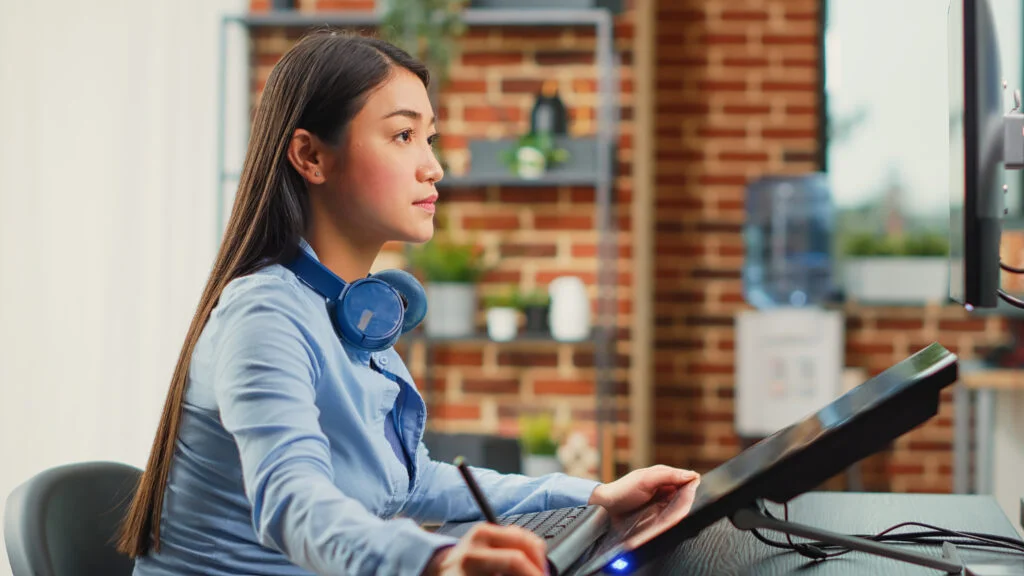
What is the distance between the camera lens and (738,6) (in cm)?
459

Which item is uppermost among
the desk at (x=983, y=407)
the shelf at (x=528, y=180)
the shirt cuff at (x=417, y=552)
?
the shelf at (x=528, y=180)

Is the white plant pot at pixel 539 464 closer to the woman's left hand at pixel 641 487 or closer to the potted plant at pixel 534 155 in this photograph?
the potted plant at pixel 534 155

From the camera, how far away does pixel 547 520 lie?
3.54ft

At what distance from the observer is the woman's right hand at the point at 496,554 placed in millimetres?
674

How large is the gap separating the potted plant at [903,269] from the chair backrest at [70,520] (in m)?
3.75

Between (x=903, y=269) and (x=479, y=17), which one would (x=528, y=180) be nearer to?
(x=479, y=17)

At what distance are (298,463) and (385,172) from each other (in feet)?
1.16

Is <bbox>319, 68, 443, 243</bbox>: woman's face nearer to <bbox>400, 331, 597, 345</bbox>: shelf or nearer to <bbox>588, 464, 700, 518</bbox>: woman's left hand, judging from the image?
<bbox>588, 464, 700, 518</bbox>: woman's left hand

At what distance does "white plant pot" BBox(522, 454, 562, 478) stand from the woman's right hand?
9.48ft

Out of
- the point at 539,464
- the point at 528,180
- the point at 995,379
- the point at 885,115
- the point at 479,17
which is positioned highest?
the point at 479,17

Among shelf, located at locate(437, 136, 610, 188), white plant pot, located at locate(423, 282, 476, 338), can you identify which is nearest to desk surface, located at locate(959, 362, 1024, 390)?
shelf, located at locate(437, 136, 610, 188)

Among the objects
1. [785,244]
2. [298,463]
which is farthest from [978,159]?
[785,244]

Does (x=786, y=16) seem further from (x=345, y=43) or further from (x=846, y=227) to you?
(x=345, y=43)

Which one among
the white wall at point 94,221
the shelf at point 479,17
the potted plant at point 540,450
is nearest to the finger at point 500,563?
the white wall at point 94,221
